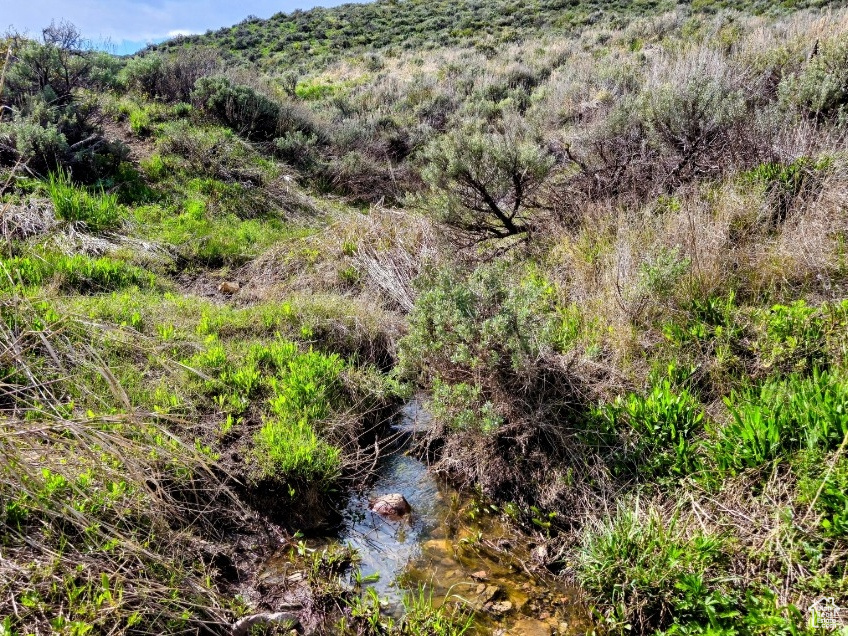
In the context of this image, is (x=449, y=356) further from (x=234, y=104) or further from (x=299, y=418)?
(x=234, y=104)

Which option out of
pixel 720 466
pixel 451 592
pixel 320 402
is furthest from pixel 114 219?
pixel 720 466

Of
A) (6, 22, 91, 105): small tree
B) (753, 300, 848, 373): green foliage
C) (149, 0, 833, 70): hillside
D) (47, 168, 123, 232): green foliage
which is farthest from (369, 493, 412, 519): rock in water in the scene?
(149, 0, 833, 70): hillside

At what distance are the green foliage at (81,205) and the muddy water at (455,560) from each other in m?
5.26

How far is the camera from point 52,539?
2.67m

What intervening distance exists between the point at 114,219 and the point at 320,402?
15.1 feet

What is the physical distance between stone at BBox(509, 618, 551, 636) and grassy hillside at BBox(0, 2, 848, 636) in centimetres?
31

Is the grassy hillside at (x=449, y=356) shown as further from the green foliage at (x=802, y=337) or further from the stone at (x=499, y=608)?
the stone at (x=499, y=608)

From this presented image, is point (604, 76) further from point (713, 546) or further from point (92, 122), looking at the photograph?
point (713, 546)

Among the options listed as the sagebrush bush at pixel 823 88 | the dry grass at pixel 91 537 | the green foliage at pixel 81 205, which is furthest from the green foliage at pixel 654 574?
the green foliage at pixel 81 205

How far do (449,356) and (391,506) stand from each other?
1227 mm

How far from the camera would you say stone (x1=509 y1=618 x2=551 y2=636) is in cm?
295
